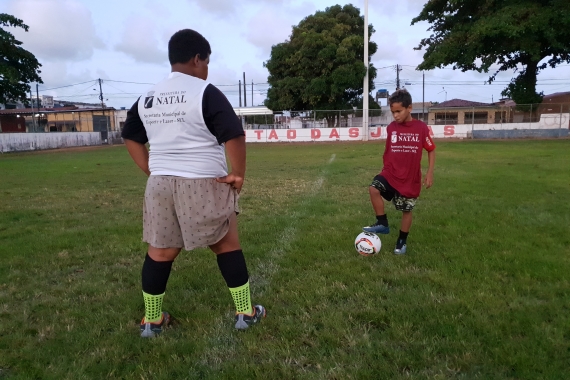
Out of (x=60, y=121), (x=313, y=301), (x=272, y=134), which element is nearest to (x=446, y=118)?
(x=272, y=134)

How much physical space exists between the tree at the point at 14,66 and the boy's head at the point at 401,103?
94.1 ft

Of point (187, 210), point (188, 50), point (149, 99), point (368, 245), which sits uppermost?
point (188, 50)

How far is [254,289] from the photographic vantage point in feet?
11.7

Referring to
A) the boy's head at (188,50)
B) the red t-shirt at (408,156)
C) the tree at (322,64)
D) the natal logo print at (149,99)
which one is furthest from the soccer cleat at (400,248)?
the tree at (322,64)

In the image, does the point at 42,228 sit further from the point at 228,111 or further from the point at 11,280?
the point at 228,111

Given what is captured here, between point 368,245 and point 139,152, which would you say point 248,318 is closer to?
point 139,152

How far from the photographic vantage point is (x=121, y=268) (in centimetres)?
425

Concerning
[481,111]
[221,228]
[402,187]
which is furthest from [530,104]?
[221,228]

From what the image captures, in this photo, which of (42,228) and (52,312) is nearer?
(52,312)

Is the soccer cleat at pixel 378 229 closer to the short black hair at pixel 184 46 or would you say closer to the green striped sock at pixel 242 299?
the green striped sock at pixel 242 299

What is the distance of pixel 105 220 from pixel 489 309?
5.26 metres

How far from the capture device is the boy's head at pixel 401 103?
4.33 metres

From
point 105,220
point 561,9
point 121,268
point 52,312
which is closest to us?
point 52,312

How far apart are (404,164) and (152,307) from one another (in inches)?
108
